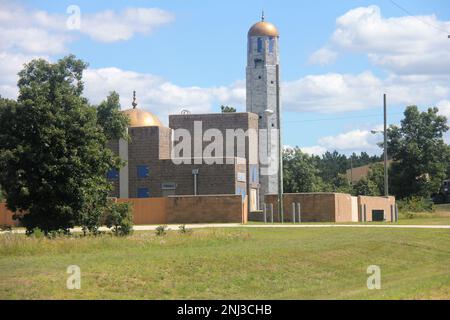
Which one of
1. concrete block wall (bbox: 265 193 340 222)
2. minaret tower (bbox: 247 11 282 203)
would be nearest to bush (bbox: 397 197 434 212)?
minaret tower (bbox: 247 11 282 203)

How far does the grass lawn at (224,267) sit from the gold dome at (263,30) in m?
47.0

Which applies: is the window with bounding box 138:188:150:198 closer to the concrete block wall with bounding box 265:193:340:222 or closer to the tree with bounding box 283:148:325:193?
the concrete block wall with bounding box 265:193:340:222

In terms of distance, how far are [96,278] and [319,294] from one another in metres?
5.23

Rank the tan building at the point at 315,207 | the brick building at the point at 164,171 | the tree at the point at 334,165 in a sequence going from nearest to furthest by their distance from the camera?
the tan building at the point at 315,207 < the brick building at the point at 164,171 < the tree at the point at 334,165

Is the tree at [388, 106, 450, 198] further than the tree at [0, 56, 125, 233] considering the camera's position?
Yes

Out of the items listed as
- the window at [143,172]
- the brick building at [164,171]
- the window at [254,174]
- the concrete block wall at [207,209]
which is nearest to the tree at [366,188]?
the window at [254,174]

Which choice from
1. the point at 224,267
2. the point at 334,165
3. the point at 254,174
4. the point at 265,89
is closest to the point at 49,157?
the point at 224,267

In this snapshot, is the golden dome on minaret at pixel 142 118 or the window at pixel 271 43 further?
the window at pixel 271 43

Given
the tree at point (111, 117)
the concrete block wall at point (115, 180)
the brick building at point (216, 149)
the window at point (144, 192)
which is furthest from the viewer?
the concrete block wall at point (115, 180)

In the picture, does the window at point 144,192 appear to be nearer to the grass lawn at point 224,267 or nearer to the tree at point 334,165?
the grass lawn at point 224,267

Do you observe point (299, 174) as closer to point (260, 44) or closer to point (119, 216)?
point (260, 44)

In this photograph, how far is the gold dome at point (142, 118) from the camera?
6456cm

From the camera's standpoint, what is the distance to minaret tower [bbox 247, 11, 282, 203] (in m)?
70.9
